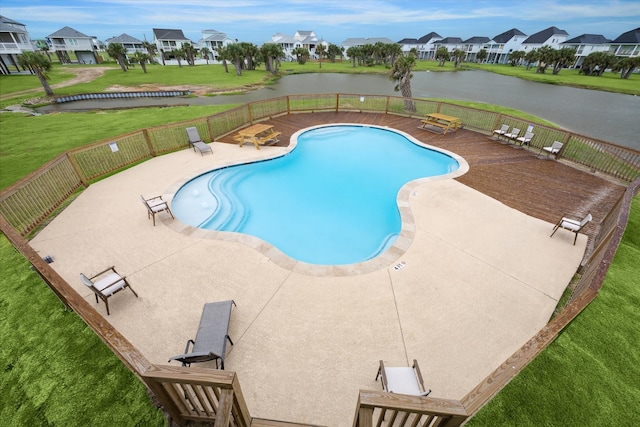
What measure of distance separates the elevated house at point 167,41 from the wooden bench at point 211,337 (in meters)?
92.5

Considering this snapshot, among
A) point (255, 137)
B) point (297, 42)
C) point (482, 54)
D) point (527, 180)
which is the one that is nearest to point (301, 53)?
point (297, 42)

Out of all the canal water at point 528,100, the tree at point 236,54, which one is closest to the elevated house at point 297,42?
the tree at point 236,54

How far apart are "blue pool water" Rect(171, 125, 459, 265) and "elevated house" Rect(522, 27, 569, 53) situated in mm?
99702

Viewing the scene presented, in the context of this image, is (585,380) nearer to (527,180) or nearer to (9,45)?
(527,180)

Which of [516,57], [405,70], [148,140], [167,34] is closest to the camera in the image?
[148,140]

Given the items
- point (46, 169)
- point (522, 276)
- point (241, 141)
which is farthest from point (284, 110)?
point (522, 276)

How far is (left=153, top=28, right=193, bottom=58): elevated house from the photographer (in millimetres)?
75188

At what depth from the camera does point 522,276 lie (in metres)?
6.55

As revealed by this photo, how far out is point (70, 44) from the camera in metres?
64.9

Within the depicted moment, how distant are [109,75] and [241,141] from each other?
5320cm

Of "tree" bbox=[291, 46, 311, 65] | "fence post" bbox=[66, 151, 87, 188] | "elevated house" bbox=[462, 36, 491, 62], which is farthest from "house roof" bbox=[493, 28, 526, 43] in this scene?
"fence post" bbox=[66, 151, 87, 188]

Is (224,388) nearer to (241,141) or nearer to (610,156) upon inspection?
(241,141)

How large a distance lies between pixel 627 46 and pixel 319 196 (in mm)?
104502

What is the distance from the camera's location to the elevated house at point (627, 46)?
66.0 metres
